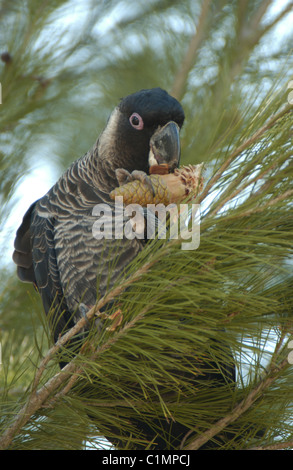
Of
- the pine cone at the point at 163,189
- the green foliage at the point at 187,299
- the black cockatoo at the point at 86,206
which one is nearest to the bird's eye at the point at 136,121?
the black cockatoo at the point at 86,206

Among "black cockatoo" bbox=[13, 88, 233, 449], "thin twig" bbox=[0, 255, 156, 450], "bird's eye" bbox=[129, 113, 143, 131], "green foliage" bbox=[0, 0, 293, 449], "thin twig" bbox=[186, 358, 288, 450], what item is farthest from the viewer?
"bird's eye" bbox=[129, 113, 143, 131]

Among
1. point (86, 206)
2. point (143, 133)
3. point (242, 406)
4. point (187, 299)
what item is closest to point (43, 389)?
point (187, 299)

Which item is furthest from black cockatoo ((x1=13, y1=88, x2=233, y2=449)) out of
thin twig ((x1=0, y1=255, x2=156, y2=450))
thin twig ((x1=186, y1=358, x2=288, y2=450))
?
thin twig ((x1=0, y1=255, x2=156, y2=450))

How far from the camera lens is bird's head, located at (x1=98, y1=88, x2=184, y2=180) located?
2.11 metres

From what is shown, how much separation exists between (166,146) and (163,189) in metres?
0.47

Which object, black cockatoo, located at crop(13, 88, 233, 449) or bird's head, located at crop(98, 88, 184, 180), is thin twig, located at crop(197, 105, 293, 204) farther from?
bird's head, located at crop(98, 88, 184, 180)

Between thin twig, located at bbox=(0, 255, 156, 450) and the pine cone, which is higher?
the pine cone

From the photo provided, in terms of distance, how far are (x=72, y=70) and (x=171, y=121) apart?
24.0 inches

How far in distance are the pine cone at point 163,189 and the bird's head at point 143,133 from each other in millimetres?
326

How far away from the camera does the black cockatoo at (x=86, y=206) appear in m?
2.01

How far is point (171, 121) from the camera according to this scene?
7.06 ft

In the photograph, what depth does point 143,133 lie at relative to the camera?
2266mm
